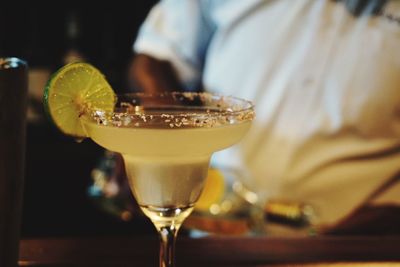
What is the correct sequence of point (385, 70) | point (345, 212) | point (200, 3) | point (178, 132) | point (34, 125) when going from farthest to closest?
point (34, 125)
point (200, 3)
point (345, 212)
point (385, 70)
point (178, 132)

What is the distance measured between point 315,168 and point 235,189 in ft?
0.87

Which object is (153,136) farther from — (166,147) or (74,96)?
(74,96)

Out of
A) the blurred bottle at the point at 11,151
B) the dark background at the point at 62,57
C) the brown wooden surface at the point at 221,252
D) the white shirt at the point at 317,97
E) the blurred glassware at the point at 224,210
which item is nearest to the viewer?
the blurred bottle at the point at 11,151

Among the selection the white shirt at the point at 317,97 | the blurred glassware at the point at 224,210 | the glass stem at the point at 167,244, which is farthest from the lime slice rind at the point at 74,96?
the white shirt at the point at 317,97

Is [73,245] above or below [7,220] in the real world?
below

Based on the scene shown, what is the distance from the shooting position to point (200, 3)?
211 cm

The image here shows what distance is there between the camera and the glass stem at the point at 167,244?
2.72ft

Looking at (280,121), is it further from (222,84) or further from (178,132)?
(178,132)

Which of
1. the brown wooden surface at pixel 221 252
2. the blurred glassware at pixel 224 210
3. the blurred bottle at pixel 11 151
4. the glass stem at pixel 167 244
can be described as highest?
the blurred bottle at pixel 11 151

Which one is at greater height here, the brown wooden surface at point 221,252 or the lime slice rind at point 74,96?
the lime slice rind at point 74,96

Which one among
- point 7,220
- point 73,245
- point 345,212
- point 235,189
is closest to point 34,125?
point 235,189

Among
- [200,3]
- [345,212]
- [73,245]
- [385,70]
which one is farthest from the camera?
[200,3]

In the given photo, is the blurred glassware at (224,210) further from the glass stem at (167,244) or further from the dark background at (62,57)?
the dark background at (62,57)

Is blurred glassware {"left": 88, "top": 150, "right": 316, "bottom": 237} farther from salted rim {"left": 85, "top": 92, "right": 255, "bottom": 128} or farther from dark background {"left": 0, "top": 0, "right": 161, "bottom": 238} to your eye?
dark background {"left": 0, "top": 0, "right": 161, "bottom": 238}
